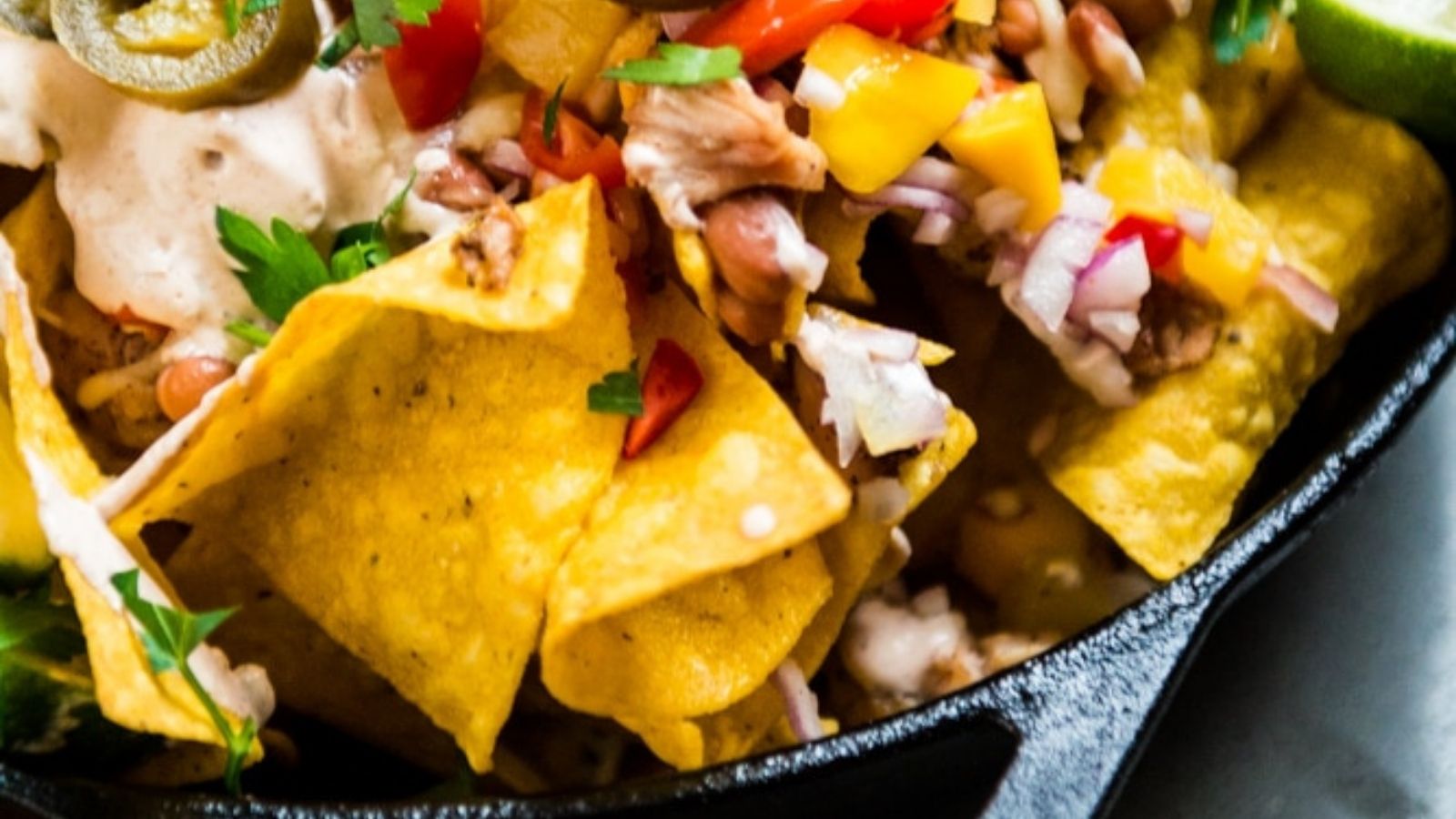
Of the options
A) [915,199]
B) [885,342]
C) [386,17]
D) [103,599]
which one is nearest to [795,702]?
[885,342]

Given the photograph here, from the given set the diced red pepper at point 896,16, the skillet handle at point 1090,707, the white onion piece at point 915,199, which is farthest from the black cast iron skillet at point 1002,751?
the diced red pepper at point 896,16

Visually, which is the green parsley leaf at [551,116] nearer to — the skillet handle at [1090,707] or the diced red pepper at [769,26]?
the diced red pepper at [769,26]

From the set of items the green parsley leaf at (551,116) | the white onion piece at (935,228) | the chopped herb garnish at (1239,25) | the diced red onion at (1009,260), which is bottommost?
the diced red onion at (1009,260)

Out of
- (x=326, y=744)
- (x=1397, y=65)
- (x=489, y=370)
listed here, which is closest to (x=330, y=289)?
(x=489, y=370)

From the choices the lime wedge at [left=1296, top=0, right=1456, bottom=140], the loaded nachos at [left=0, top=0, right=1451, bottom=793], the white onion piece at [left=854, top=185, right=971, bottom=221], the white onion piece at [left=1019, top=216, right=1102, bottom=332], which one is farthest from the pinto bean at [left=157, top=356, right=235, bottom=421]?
the lime wedge at [left=1296, top=0, right=1456, bottom=140]

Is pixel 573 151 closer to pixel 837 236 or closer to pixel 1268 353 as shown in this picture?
pixel 837 236

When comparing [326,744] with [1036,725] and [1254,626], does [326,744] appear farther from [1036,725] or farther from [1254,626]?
[1254,626]
